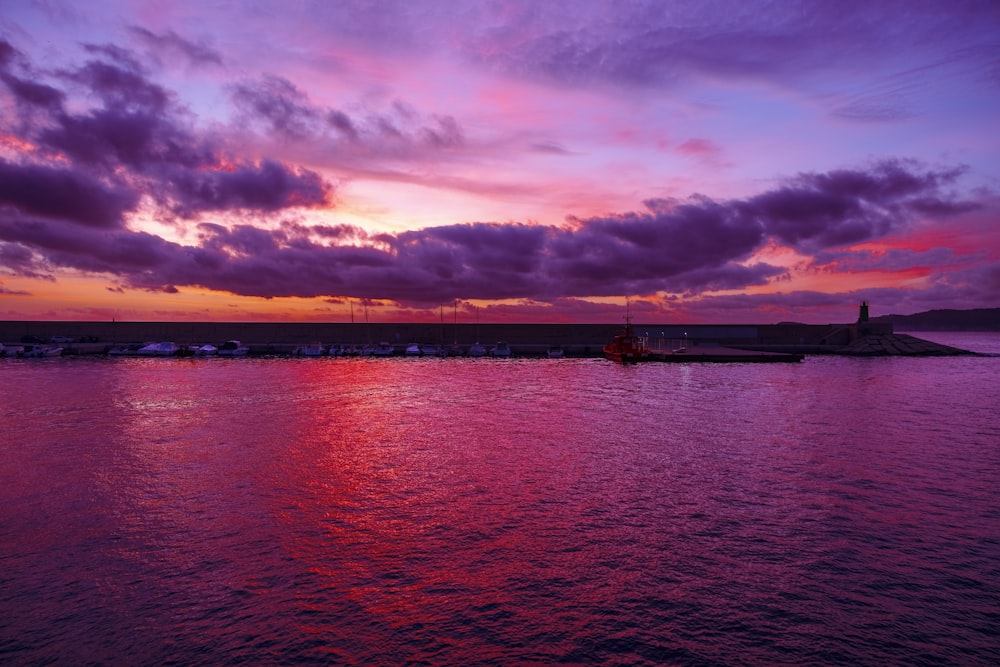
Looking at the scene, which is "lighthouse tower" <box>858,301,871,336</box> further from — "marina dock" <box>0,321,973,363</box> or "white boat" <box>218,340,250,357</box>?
"white boat" <box>218,340,250,357</box>

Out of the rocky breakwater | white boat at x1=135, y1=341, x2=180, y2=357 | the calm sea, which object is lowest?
the calm sea

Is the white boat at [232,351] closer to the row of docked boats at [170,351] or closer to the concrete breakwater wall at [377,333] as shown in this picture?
the row of docked boats at [170,351]

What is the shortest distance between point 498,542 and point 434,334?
141742 millimetres

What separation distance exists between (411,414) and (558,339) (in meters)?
123

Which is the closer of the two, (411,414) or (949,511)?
(949,511)

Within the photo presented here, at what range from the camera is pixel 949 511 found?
1841 centimetres

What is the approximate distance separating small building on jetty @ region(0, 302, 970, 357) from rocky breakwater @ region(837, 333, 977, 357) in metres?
4.55

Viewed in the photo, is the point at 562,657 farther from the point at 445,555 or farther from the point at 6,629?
the point at 6,629

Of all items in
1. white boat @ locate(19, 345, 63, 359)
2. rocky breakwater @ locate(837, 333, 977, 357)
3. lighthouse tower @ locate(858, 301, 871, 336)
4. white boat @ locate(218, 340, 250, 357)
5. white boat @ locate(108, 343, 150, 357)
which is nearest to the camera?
white boat @ locate(19, 345, 63, 359)

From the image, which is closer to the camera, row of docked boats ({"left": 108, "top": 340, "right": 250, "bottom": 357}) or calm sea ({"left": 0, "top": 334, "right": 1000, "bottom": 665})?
calm sea ({"left": 0, "top": 334, "right": 1000, "bottom": 665})

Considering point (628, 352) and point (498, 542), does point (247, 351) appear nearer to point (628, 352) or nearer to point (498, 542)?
point (628, 352)

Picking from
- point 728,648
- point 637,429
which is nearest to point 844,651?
point 728,648

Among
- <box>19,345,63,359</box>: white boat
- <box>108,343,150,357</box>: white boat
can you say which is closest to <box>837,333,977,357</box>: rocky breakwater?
<box>108,343,150,357</box>: white boat

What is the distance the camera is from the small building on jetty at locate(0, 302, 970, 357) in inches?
5497
